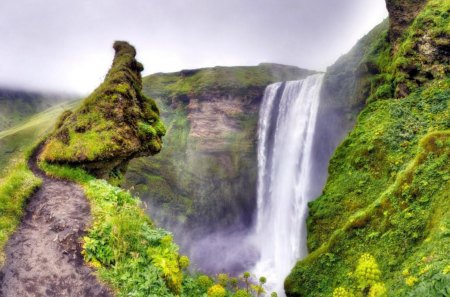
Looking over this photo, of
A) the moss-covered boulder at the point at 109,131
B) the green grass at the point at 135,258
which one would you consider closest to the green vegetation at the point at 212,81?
the moss-covered boulder at the point at 109,131

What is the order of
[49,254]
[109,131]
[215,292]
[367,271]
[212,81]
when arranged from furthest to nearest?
[212,81], [109,131], [367,271], [215,292], [49,254]

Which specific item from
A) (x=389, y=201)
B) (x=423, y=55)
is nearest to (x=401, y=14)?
(x=423, y=55)

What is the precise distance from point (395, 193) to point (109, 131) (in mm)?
12763

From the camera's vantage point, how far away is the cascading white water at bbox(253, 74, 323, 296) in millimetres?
38875

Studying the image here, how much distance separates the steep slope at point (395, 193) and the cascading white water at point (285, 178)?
752 inches

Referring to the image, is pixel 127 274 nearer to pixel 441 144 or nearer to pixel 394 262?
pixel 394 262

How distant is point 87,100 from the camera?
718 inches

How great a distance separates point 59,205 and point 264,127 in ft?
159

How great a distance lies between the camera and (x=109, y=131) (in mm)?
16406

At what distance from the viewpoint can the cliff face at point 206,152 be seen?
55.1 m

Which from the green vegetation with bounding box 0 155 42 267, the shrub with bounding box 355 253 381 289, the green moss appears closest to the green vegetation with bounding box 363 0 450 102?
the green moss

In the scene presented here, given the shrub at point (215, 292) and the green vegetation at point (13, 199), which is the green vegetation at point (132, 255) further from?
the green vegetation at point (13, 199)

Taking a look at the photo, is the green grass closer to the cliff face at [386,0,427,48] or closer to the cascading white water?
the cliff face at [386,0,427,48]

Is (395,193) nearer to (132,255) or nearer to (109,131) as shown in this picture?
(132,255)
